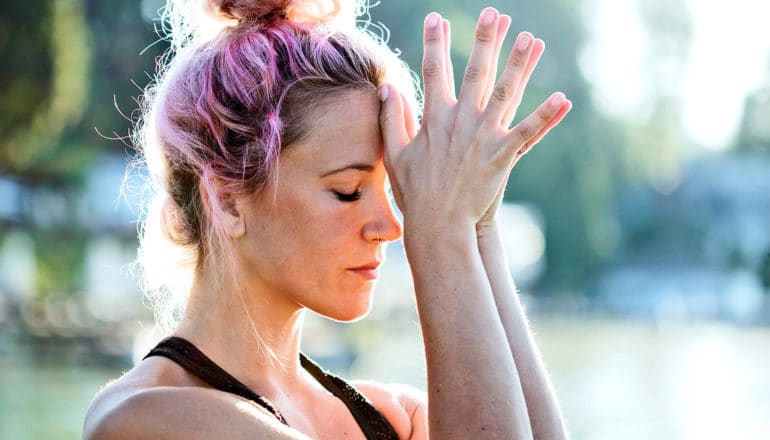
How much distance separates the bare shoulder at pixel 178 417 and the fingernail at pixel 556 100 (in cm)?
55

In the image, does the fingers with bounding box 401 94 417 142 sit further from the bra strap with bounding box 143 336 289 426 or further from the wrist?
Result: the bra strap with bounding box 143 336 289 426

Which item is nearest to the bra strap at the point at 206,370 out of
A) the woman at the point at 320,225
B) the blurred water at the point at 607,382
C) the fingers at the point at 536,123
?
the woman at the point at 320,225

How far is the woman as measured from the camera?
150cm

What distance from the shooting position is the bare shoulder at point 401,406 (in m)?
1.88

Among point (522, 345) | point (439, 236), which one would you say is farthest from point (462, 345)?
point (522, 345)

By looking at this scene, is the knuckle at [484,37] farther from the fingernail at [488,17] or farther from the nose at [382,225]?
the nose at [382,225]

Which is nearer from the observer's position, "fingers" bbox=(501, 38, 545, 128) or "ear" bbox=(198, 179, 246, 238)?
"fingers" bbox=(501, 38, 545, 128)

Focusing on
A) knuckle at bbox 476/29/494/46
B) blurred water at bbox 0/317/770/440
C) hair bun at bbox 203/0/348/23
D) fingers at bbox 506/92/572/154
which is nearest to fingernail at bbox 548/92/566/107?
fingers at bbox 506/92/572/154

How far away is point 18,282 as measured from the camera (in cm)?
2900

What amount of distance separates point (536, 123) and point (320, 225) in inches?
13.7

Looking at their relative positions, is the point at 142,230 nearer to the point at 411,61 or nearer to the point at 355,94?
the point at 355,94

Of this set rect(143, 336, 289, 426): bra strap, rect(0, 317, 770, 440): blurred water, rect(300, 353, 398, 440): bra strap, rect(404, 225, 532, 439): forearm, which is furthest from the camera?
rect(0, 317, 770, 440): blurred water

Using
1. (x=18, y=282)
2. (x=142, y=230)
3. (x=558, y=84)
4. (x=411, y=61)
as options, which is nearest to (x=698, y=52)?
(x=558, y=84)

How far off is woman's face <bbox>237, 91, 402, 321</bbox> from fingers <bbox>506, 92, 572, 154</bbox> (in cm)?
24
